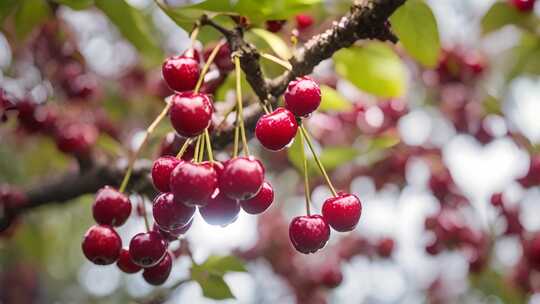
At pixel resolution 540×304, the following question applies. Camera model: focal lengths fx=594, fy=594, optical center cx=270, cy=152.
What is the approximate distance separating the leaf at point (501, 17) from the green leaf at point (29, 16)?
1.51 m

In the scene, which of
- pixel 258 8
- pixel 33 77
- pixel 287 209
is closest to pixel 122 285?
pixel 287 209

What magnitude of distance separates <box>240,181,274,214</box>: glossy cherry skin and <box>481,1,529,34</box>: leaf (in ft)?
4.61

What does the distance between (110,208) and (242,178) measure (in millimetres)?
343

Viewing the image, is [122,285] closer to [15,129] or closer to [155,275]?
[15,129]

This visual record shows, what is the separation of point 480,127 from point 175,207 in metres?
2.03

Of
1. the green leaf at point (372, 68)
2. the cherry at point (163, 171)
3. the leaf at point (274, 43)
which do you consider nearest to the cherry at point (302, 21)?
the green leaf at point (372, 68)

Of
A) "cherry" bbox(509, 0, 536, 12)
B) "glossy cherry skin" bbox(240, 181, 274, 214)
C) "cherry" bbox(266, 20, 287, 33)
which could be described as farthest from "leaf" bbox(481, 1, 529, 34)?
"glossy cherry skin" bbox(240, 181, 274, 214)

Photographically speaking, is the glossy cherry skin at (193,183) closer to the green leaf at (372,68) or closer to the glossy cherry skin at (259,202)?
the glossy cherry skin at (259,202)

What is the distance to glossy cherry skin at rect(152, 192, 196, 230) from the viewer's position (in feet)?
3.46

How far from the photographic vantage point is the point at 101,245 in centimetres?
115

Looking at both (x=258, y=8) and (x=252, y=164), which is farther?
(x=258, y=8)

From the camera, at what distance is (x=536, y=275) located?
2.74 metres

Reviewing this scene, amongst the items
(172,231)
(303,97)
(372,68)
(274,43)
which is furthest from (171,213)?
(372,68)

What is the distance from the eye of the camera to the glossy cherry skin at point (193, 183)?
0.98m
